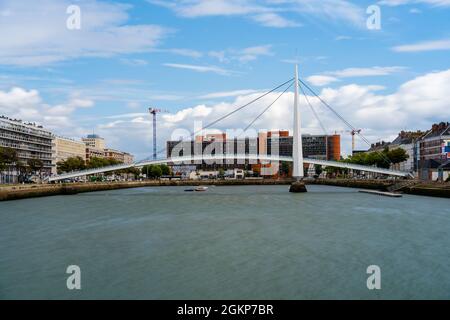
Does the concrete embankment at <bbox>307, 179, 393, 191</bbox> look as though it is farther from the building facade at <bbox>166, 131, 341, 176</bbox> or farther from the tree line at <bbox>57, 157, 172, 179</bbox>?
the building facade at <bbox>166, 131, 341, 176</bbox>

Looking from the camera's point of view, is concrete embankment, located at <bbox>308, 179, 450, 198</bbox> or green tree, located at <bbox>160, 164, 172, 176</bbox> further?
green tree, located at <bbox>160, 164, 172, 176</bbox>

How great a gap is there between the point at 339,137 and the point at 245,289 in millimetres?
137104

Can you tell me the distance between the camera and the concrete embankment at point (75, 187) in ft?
124

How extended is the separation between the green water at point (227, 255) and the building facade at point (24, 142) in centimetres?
4085

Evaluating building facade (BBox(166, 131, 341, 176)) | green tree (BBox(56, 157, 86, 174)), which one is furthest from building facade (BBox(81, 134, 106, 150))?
green tree (BBox(56, 157, 86, 174))

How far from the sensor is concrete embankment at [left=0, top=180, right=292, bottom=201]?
3784cm

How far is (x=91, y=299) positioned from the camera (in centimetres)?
1010

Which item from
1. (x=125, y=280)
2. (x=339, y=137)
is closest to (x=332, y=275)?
(x=125, y=280)

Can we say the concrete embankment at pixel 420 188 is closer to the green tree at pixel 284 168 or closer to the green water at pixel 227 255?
the green water at pixel 227 255

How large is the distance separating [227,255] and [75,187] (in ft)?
133

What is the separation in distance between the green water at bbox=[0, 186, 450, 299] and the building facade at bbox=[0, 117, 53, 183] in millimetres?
40852

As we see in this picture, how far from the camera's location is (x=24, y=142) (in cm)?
6831

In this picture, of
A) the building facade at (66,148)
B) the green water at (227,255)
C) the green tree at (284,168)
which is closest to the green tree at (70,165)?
the building facade at (66,148)
